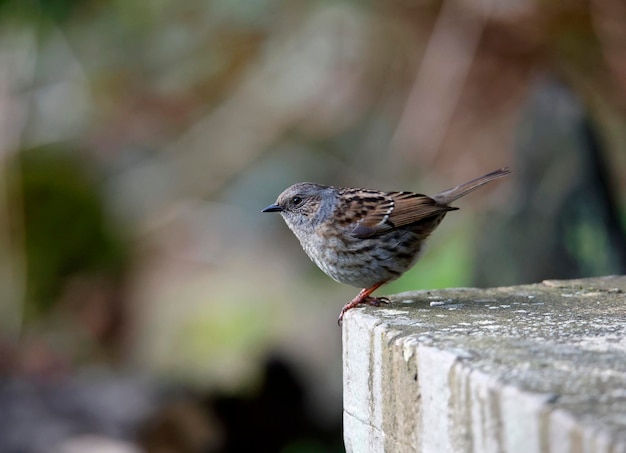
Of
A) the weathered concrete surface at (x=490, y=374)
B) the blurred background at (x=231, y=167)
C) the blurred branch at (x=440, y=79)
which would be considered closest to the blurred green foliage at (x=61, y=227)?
the blurred background at (x=231, y=167)

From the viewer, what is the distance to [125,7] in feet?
35.4

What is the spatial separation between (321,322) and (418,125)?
3038 mm

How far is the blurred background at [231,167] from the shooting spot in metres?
6.82

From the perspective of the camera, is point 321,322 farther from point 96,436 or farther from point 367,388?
point 367,388

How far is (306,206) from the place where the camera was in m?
4.92

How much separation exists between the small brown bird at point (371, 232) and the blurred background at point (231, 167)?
1.87 metres

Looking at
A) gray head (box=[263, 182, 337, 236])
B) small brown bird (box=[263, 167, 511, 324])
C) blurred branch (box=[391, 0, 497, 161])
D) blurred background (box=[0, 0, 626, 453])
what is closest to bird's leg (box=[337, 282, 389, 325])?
small brown bird (box=[263, 167, 511, 324])

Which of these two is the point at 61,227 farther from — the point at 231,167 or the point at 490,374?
the point at 490,374

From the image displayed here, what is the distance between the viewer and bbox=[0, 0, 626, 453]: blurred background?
22.4 ft

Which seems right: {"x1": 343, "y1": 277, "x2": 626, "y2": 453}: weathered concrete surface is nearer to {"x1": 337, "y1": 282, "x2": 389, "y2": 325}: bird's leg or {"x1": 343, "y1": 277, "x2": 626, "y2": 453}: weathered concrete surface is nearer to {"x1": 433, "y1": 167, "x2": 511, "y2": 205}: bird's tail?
{"x1": 337, "y1": 282, "x2": 389, "y2": 325}: bird's leg

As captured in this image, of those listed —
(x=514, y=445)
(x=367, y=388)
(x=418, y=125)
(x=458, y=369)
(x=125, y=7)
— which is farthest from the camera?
(x=125, y=7)

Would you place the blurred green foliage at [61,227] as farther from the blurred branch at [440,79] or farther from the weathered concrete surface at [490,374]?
the weathered concrete surface at [490,374]

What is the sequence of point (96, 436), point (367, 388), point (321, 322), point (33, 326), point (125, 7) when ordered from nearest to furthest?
point (367, 388) → point (96, 436) → point (321, 322) → point (33, 326) → point (125, 7)

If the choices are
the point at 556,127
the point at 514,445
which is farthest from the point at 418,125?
the point at 514,445
